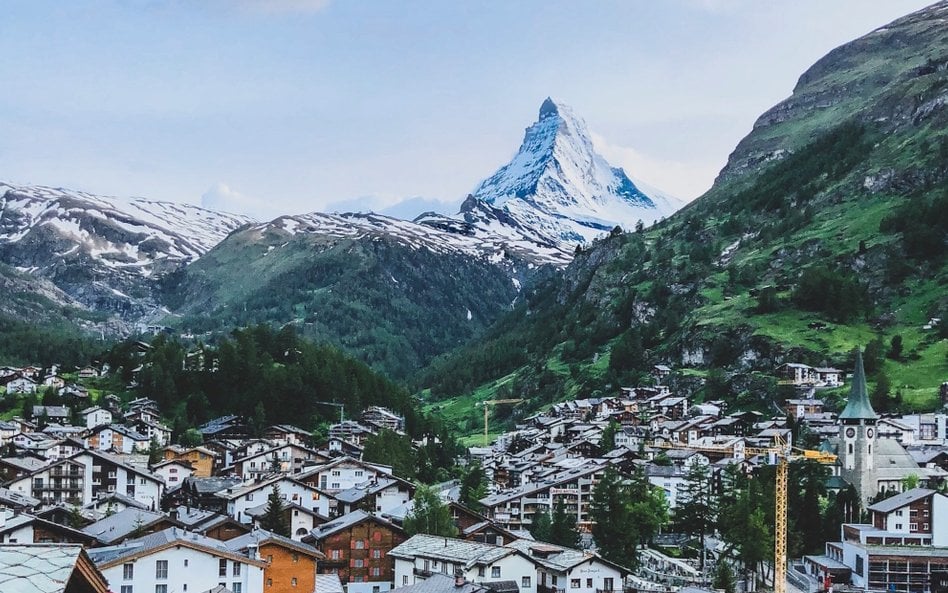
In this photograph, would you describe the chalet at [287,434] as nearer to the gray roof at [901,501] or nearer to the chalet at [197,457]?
the chalet at [197,457]

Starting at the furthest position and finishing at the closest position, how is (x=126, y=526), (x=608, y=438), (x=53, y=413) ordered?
(x=53, y=413), (x=608, y=438), (x=126, y=526)

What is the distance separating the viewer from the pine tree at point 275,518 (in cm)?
7919

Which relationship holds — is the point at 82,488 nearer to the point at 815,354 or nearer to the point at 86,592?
the point at 86,592

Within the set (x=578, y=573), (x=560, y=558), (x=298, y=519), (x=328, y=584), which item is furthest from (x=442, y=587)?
(x=298, y=519)

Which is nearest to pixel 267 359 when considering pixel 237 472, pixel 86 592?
pixel 237 472

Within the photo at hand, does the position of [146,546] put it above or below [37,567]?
below

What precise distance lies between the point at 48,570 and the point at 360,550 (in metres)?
65.8

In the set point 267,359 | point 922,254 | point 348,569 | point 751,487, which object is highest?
point 922,254

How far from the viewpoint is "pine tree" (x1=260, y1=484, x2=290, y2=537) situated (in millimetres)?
79188

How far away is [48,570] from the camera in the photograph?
1023 centimetres

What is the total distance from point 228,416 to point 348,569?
68.7 metres

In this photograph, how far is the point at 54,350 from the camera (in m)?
196

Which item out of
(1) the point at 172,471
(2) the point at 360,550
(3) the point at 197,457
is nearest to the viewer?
(2) the point at 360,550

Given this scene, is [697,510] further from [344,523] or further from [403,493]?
[344,523]
